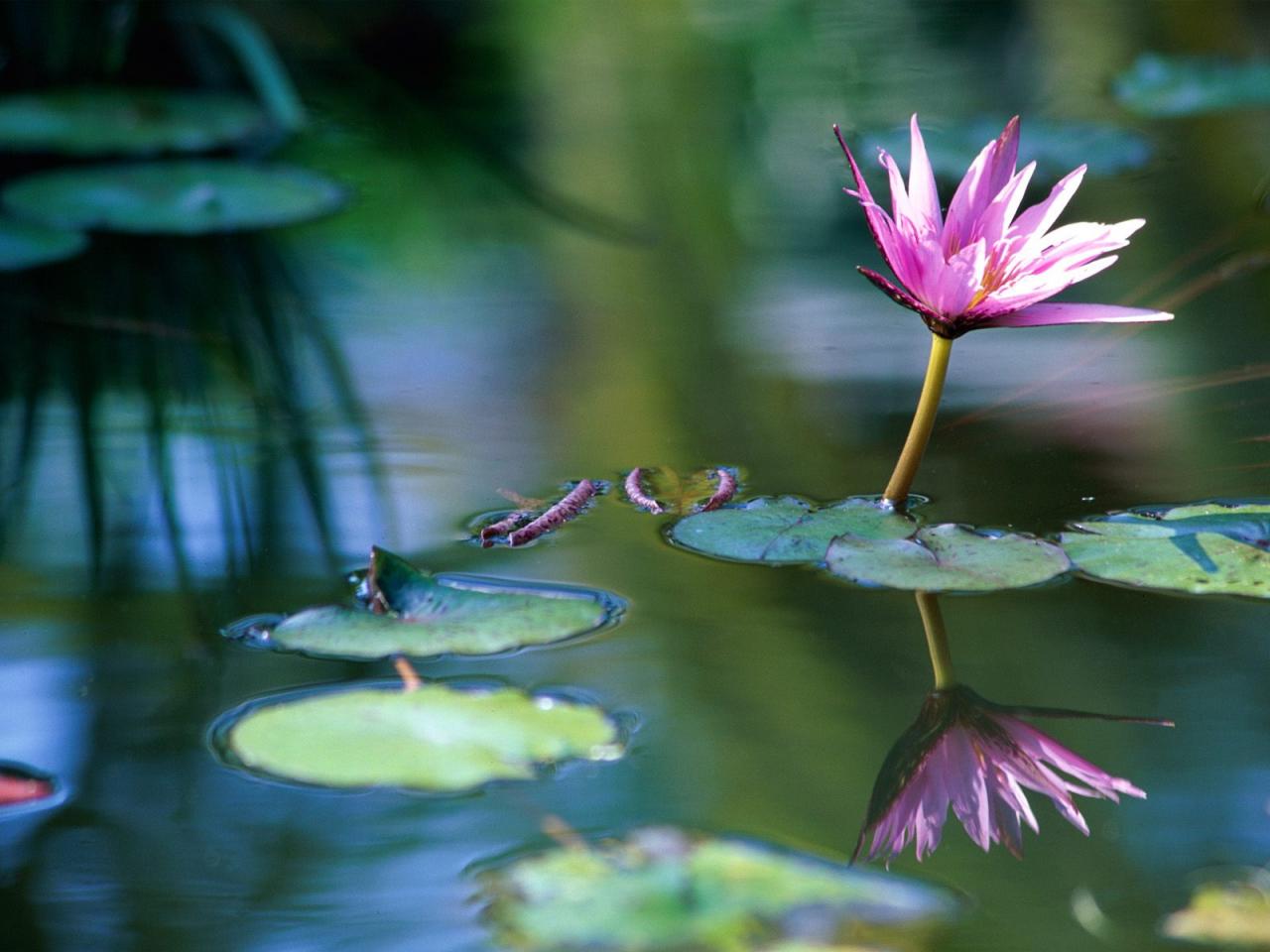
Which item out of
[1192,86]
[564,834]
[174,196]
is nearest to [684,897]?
[564,834]

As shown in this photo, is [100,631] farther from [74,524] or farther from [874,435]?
[874,435]

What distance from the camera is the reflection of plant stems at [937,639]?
941 mm

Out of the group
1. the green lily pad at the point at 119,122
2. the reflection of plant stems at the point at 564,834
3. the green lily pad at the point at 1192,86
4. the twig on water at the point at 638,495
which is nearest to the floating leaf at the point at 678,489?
the twig on water at the point at 638,495

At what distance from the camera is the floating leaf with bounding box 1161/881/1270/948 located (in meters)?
0.70

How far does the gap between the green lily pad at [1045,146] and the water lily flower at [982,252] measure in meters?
1.30

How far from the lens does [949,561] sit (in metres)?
1.02

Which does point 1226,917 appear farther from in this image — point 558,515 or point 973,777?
point 558,515

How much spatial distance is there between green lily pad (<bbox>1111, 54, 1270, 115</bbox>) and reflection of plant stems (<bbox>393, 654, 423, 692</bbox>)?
237cm

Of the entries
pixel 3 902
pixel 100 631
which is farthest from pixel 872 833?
pixel 100 631

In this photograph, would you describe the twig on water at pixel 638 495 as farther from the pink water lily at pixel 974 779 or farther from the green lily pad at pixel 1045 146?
the green lily pad at pixel 1045 146

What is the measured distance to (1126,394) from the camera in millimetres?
1432

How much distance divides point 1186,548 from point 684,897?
1.76 ft

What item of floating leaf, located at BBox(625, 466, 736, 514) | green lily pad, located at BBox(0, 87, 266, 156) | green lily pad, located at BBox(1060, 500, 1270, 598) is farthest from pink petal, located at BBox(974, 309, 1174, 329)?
green lily pad, located at BBox(0, 87, 266, 156)

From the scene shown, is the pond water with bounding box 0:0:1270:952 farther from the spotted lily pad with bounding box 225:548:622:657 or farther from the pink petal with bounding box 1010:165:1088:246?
the pink petal with bounding box 1010:165:1088:246
